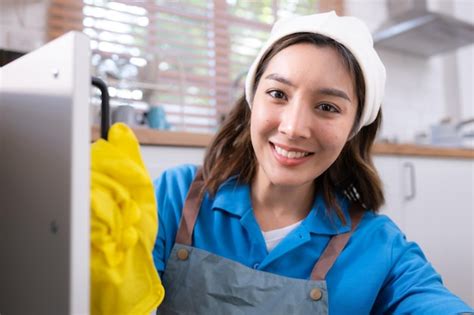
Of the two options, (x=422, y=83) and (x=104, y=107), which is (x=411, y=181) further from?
(x=104, y=107)

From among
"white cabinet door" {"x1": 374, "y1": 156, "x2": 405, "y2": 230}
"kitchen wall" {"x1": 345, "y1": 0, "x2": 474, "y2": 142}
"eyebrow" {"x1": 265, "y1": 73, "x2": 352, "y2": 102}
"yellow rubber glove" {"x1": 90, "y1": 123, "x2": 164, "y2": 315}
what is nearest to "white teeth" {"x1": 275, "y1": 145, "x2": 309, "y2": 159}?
"eyebrow" {"x1": 265, "y1": 73, "x2": 352, "y2": 102}

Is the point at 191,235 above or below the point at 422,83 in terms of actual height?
below

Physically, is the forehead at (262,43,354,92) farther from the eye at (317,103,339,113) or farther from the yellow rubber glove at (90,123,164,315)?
the yellow rubber glove at (90,123,164,315)

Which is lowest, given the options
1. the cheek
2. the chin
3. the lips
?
the chin

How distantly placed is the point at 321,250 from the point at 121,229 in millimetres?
524

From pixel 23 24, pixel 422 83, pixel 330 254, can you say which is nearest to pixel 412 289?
pixel 330 254

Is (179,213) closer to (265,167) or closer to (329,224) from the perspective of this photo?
(265,167)

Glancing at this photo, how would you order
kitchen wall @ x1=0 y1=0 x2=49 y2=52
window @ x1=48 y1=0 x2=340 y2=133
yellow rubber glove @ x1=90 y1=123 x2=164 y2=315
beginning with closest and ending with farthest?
yellow rubber glove @ x1=90 y1=123 x2=164 y2=315
kitchen wall @ x1=0 y1=0 x2=49 y2=52
window @ x1=48 y1=0 x2=340 y2=133

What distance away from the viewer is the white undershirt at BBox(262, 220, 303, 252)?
0.95 m

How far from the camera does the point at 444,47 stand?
9.32 ft

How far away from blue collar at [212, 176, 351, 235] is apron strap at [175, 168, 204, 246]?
4 cm

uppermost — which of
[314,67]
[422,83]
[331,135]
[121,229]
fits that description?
[422,83]

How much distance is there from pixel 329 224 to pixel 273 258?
15 cm

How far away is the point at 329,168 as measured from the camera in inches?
42.1
